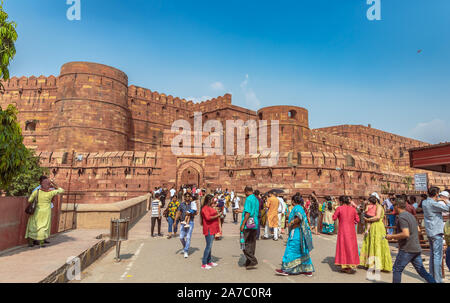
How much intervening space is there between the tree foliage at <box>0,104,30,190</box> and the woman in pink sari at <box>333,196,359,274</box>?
604cm

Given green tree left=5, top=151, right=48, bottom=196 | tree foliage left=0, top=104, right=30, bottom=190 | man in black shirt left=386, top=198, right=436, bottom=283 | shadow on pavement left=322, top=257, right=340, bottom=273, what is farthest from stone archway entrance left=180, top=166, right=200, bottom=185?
man in black shirt left=386, top=198, right=436, bottom=283

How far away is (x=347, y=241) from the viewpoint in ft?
16.1

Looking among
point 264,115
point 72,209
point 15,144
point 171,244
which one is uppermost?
point 264,115

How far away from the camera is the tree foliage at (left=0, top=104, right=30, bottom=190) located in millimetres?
5105

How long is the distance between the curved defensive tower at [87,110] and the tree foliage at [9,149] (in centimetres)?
2161

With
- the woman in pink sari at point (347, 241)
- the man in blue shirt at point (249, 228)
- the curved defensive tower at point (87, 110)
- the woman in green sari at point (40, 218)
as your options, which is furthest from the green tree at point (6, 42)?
the curved defensive tower at point (87, 110)

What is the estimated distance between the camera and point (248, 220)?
16.2ft

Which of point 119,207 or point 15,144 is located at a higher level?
point 15,144

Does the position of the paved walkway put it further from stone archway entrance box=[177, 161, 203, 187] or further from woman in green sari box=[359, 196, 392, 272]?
stone archway entrance box=[177, 161, 203, 187]

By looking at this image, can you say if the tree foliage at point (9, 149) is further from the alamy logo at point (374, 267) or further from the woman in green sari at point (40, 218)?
the alamy logo at point (374, 267)

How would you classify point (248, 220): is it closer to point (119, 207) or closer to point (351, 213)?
point (351, 213)

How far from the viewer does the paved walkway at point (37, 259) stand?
3722mm
